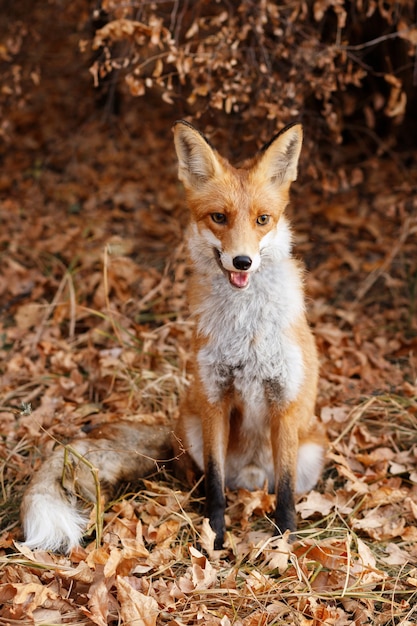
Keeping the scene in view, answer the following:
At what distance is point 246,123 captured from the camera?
570 centimetres

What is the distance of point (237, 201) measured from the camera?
3115mm

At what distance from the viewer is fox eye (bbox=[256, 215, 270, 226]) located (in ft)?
10.3

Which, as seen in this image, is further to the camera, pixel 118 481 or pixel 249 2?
pixel 249 2

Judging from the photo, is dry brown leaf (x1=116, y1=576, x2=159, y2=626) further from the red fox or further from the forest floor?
the red fox

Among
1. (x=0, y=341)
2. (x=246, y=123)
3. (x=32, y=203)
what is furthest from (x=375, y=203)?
(x=0, y=341)

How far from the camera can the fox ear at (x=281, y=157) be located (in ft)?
10.6

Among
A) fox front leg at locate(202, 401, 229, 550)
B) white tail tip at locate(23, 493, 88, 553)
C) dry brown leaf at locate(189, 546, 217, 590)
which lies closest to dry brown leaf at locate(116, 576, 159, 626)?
dry brown leaf at locate(189, 546, 217, 590)

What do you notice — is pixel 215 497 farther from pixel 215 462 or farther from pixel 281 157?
pixel 281 157

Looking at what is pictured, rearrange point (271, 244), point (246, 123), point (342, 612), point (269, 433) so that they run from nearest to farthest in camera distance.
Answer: point (342, 612) < point (271, 244) < point (269, 433) < point (246, 123)

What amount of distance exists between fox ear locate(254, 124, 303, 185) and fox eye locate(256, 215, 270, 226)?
206 mm

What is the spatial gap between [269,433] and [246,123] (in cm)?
302

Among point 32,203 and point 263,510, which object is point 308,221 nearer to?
point 32,203

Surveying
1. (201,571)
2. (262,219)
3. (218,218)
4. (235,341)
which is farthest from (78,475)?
(262,219)

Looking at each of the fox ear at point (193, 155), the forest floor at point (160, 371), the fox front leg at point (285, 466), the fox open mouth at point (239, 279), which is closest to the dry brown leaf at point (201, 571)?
the forest floor at point (160, 371)
